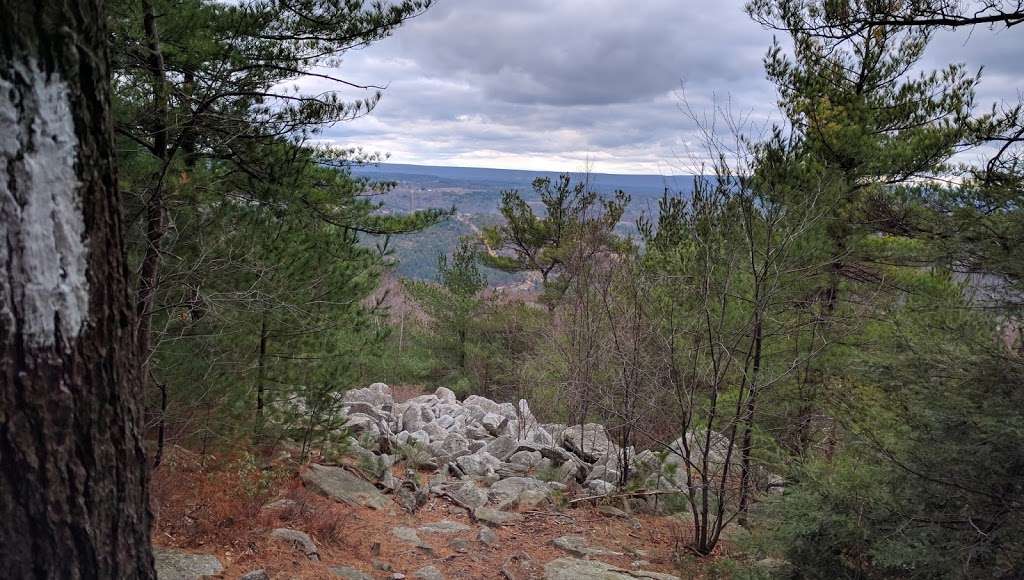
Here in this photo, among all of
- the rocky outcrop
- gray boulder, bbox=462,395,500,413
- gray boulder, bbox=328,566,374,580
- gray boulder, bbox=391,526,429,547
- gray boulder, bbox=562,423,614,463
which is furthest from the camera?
gray boulder, bbox=462,395,500,413

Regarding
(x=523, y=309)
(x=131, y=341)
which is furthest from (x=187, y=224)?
(x=523, y=309)

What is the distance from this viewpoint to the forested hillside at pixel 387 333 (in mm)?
1783

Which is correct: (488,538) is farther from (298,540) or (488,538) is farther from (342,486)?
(298,540)

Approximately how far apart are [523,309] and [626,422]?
1162 centimetres

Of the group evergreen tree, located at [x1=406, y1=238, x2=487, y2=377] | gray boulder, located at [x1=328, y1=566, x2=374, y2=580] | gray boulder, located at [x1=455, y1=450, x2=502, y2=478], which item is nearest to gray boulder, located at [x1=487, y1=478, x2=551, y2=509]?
gray boulder, located at [x1=455, y1=450, x2=502, y2=478]

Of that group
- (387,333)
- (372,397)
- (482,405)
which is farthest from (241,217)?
(482,405)

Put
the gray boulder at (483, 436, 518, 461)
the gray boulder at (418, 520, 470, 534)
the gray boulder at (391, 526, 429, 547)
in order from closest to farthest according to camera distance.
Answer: the gray boulder at (391, 526, 429, 547)
the gray boulder at (418, 520, 470, 534)
the gray boulder at (483, 436, 518, 461)

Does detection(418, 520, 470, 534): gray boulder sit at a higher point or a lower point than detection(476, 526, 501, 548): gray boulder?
lower

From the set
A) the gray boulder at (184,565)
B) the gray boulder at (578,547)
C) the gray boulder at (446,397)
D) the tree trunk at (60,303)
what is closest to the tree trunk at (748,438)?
the gray boulder at (578,547)

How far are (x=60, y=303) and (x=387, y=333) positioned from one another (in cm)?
577

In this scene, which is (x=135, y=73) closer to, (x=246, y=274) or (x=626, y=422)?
(x=246, y=274)

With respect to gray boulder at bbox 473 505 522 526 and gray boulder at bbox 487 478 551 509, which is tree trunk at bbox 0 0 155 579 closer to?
gray boulder at bbox 473 505 522 526

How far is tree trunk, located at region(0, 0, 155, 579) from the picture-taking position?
5.49ft

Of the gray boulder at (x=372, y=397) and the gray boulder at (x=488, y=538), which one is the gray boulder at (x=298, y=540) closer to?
the gray boulder at (x=488, y=538)
